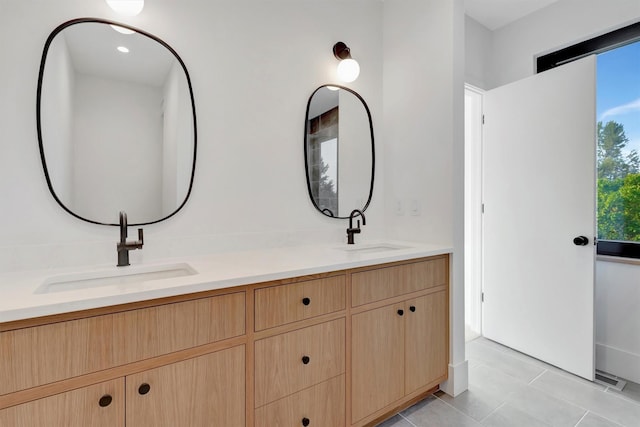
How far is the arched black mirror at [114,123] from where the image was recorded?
4.26ft

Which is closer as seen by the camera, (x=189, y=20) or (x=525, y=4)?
(x=189, y=20)

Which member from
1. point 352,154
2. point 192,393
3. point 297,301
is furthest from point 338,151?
point 192,393

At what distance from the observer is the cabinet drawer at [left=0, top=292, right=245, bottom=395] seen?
0.81 metres

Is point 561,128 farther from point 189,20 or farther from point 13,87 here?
point 13,87

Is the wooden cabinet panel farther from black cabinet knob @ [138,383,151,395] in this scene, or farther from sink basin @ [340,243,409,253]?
sink basin @ [340,243,409,253]

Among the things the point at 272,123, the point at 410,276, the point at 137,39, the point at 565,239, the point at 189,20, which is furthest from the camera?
the point at 565,239

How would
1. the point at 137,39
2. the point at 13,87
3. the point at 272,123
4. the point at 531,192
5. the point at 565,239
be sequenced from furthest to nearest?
the point at 531,192 < the point at 565,239 < the point at 272,123 < the point at 137,39 < the point at 13,87

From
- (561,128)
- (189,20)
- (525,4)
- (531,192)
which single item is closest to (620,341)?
(531,192)

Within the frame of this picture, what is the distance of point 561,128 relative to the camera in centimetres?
217

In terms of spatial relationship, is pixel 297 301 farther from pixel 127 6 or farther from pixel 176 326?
pixel 127 6

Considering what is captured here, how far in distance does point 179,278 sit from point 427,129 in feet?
5.68

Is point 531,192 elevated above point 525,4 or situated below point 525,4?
below

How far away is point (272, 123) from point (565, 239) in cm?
216

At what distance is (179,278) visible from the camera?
1078 millimetres
